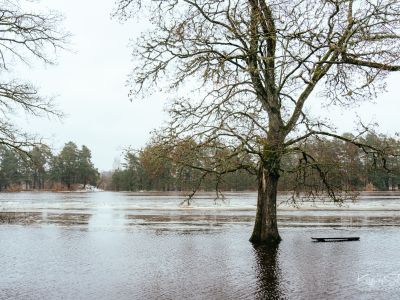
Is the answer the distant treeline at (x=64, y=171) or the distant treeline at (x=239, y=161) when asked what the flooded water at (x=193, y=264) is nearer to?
the distant treeline at (x=239, y=161)

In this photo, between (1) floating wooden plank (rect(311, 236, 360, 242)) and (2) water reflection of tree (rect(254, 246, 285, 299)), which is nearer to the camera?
(2) water reflection of tree (rect(254, 246, 285, 299))

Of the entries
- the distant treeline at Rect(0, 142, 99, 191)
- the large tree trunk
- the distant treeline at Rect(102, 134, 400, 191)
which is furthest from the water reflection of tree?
the distant treeline at Rect(0, 142, 99, 191)

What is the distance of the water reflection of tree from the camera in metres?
11.4

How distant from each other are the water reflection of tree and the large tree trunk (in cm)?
109

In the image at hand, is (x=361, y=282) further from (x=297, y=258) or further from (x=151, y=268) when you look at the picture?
(x=151, y=268)

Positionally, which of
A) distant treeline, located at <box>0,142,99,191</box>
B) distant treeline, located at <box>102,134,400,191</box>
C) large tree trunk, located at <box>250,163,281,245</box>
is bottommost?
large tree trunk, located at <box>250,163,281,245</box>

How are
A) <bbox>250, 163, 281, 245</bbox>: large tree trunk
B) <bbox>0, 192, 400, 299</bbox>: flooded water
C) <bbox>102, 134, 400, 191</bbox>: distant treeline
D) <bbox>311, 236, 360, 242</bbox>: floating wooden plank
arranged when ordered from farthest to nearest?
<bbox>311, 236, 360, 242</bbox>: floating wooden plank → <bbox>250, 163, 281, 245</bbox>: large tree trunk → <bbox>102, 134, 400, 191</bbox>: distant treeline → <bbox>0, 192, 400, 299</bbox>: flooded water

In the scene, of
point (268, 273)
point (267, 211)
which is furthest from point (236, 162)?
point (268, 273)

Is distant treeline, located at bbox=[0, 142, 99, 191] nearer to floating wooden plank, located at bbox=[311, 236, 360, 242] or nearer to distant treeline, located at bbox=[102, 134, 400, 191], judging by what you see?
distant treeline, located at bbox=[102, 134, 400, 191]

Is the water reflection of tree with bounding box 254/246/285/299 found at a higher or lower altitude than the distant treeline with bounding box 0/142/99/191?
lower

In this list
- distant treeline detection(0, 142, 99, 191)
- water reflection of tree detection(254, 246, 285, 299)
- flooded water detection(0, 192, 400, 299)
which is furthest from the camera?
distant treeline detection(0, 142, 99, 191)

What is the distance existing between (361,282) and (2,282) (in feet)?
31.2

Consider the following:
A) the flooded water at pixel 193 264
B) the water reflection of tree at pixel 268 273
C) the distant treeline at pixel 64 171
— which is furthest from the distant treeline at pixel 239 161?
the distant treeline at pixel 64 171

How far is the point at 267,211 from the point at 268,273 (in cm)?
656
